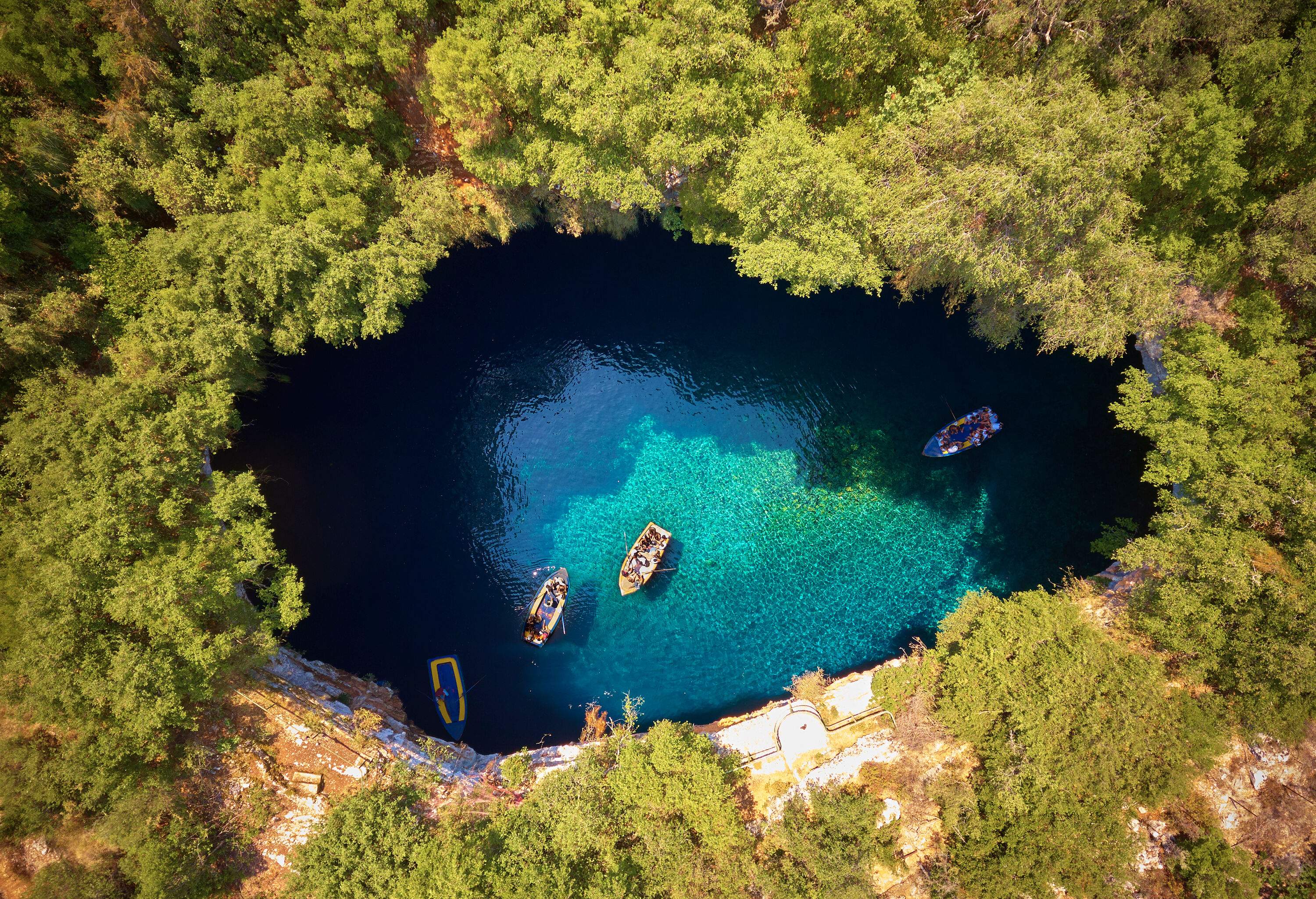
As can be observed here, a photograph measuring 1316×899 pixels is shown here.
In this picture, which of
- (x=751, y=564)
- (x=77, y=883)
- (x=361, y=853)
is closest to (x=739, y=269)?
(x=751, y=564)

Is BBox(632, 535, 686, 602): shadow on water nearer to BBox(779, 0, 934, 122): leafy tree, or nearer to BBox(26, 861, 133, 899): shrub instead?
BBox(779, 0, 934, 122): leafy tree

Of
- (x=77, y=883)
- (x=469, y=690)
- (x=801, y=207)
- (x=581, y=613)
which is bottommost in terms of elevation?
(x=77, y=883)

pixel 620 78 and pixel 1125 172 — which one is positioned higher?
pixel 620 78

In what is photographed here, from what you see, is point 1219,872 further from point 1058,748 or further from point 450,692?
point 450,692

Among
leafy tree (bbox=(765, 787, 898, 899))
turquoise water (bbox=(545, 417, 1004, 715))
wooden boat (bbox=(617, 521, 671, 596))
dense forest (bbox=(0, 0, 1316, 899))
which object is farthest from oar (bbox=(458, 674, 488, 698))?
leafy tree (bbox=(765, 787, 898, 899))

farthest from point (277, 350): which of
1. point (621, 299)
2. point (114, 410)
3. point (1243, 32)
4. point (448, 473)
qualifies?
point (1243, 32)

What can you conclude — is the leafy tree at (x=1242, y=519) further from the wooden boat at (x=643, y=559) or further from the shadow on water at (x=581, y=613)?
the shadow on water at (x=581, y=613)

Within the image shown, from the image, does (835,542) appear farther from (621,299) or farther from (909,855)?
(621,299)
